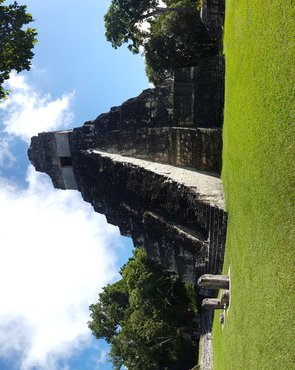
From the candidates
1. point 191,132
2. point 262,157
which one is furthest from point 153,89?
point 262,157

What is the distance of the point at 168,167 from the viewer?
1007 centimetres

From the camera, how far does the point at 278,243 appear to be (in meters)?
4.46

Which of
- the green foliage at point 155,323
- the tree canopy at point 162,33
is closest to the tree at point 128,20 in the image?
the tree canopy at point 162,33

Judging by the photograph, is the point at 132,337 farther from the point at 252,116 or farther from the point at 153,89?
the point at 252,116

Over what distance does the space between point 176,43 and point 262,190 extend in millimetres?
17785

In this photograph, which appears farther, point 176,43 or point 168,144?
point 176,43

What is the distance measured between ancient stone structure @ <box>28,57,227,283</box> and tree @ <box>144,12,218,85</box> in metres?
10.3

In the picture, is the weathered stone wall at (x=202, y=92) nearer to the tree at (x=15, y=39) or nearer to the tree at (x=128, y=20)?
the tree at (x=15, y=39)

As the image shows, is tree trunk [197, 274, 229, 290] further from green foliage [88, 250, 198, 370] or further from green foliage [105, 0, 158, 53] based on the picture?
green foliage [105, 0, 158, 53]

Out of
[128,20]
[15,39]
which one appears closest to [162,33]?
[128,20]

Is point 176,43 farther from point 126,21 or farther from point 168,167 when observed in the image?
point 168,167

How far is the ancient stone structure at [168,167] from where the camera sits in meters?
8.88

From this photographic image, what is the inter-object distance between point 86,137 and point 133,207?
282 centimetres

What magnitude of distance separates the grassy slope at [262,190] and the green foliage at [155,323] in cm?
1069
